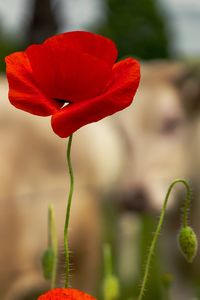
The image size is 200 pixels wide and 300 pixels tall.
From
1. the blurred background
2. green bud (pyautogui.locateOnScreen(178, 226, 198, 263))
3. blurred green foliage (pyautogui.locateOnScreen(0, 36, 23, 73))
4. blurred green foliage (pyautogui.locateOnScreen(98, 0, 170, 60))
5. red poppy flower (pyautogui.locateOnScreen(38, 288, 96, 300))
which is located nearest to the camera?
red poppy flower (pyautogui.locateOnScreen(38, 288, 96, 300))

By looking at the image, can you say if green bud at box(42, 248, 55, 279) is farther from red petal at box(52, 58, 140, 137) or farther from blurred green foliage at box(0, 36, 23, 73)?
blurred green foliage at box(0, 36, 23, 73)

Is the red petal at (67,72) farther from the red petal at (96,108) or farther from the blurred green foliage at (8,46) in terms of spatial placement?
the blurred green foliage at (8,46)

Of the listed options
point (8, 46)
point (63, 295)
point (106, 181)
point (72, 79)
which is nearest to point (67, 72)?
point (72, 79)

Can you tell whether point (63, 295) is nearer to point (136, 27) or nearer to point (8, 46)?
point (8, 46)

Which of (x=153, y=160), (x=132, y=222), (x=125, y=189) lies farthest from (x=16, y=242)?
(x=132, y=222)

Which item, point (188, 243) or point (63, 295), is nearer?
point (63, 295)

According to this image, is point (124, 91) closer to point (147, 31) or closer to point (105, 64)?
point (105, 64)

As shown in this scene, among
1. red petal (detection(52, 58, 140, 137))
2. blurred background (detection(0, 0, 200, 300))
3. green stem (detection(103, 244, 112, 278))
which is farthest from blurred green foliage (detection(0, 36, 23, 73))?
red petal (detection(52, 58, 140, 137))
